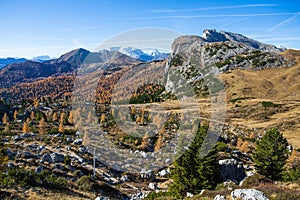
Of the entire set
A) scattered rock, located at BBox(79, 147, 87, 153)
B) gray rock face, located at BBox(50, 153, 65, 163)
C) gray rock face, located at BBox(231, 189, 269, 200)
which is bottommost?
scattered rock, located at BBox(79, 147, 87, 153)

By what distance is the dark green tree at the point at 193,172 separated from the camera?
28.7 metres

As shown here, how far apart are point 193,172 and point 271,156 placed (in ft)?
44.8

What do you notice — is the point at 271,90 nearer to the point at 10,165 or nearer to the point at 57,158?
the point at 57,158

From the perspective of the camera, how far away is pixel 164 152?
58.6 meters

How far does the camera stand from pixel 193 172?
96.1ft

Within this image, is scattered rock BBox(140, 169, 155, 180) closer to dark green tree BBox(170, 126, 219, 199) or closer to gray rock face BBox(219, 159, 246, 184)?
gray rock face BBox(219, 159, 246, 184)

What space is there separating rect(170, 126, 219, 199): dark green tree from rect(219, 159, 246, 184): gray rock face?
341 cm

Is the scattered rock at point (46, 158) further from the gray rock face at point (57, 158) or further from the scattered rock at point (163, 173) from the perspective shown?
the scattered rock at point (163, 173)

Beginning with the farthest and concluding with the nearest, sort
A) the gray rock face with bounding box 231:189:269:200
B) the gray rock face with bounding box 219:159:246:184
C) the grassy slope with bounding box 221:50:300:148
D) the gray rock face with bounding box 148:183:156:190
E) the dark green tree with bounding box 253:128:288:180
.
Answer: the grassy slope with bounding box 221:50:300:148
the gray rock face with bounding box 148:183:156:190
the dark green tree with bounding box 253:128:288:180
the gray rock face with bounding box 219:159:246:184
the gray rock face with bounding box 231:189:269:200

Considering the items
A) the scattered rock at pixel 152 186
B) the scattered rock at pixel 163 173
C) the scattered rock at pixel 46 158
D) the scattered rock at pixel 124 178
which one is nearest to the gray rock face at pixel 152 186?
the scattered rock at pixel 152 186

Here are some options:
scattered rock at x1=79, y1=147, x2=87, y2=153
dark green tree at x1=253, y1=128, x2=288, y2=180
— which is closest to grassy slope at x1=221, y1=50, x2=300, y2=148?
dark green tree at x1=253, y1=128, x2=288, y2=180

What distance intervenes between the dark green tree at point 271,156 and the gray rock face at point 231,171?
3.35 metres

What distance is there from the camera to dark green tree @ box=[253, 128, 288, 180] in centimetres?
3541

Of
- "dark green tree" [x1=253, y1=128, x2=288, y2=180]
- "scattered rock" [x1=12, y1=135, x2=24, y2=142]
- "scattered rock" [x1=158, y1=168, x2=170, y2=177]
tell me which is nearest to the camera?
"dark green tree" [x1=253, y1=128, x2=288, y2=180]
